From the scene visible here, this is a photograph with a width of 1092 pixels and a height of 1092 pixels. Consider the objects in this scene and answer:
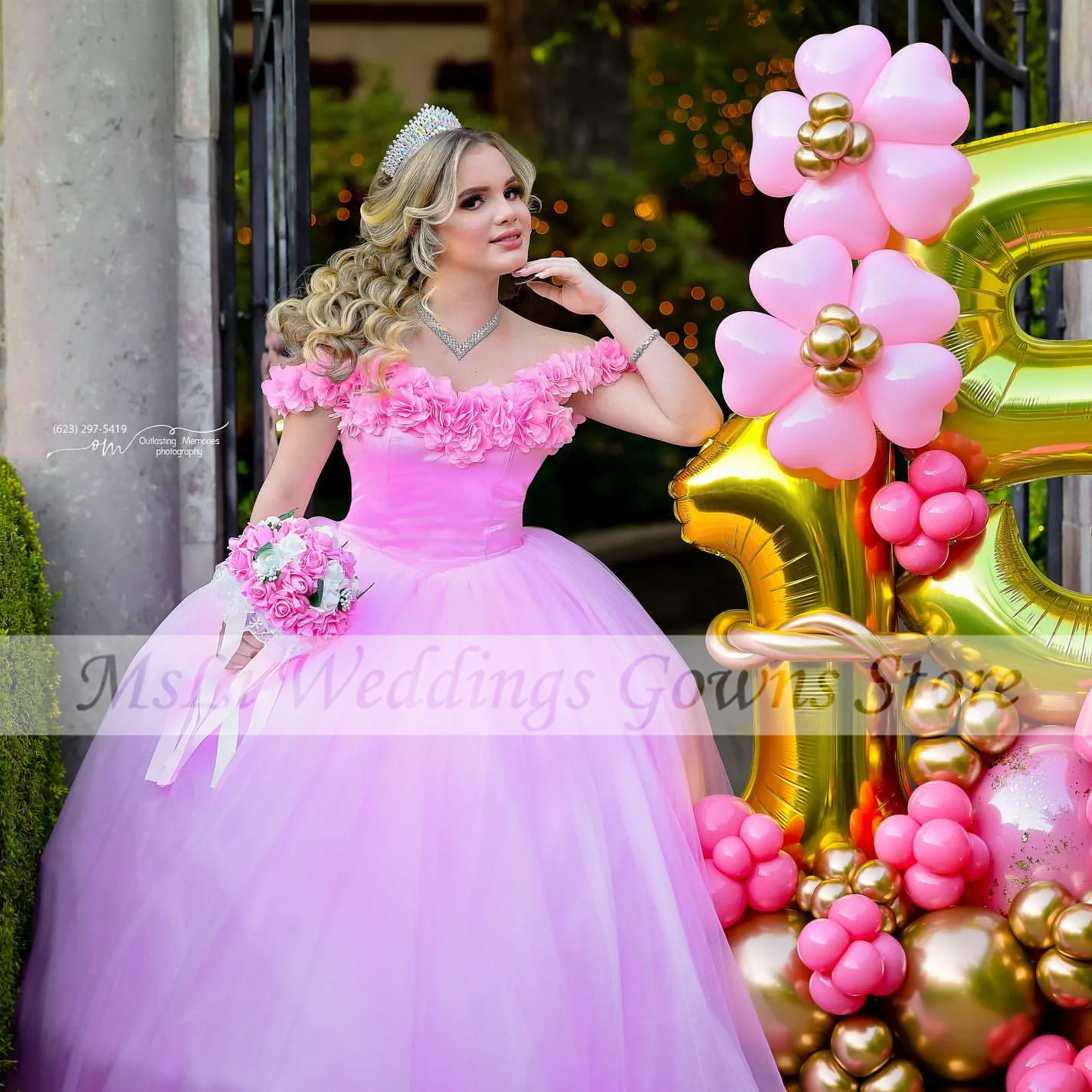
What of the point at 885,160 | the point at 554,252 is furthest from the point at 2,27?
the point at 554,252

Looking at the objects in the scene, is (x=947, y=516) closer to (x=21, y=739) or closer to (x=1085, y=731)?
(x=1085, y=731)

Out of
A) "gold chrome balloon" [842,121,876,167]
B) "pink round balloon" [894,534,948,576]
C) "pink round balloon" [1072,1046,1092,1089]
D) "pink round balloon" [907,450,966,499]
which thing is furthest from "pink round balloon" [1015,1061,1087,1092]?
"gold chrome balloon" [842,121,876,167]

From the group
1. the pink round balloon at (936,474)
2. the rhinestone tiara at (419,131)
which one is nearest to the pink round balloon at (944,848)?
the pink round balloon at (936,474)

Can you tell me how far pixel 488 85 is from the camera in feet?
28.5

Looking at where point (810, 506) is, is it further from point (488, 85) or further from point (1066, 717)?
point (488, 85)

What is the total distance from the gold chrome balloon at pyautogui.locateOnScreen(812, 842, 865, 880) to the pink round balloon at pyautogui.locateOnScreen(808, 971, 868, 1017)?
207 mm

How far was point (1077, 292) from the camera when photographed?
10.7 ft

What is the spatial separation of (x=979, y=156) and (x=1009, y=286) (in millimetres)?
255

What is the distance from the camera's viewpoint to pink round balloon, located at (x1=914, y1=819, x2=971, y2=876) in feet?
7.70

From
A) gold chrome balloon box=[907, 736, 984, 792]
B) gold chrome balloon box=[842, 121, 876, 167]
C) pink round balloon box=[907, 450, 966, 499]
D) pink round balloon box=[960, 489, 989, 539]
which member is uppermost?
gold chrome balloon box=[842, 121, 876, 167]

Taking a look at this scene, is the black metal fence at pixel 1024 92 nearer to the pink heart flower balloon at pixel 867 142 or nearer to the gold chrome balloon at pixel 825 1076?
the pink heart flower balloon at pixel 867 142

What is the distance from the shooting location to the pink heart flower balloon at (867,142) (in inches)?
92.3

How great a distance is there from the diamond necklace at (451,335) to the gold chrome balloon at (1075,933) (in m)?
1.56

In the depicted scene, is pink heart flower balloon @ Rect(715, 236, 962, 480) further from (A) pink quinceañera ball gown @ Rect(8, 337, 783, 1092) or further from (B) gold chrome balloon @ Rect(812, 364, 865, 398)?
(A) pink quinceañera ball gown @ Rect(8, 337, 783, 1092)
